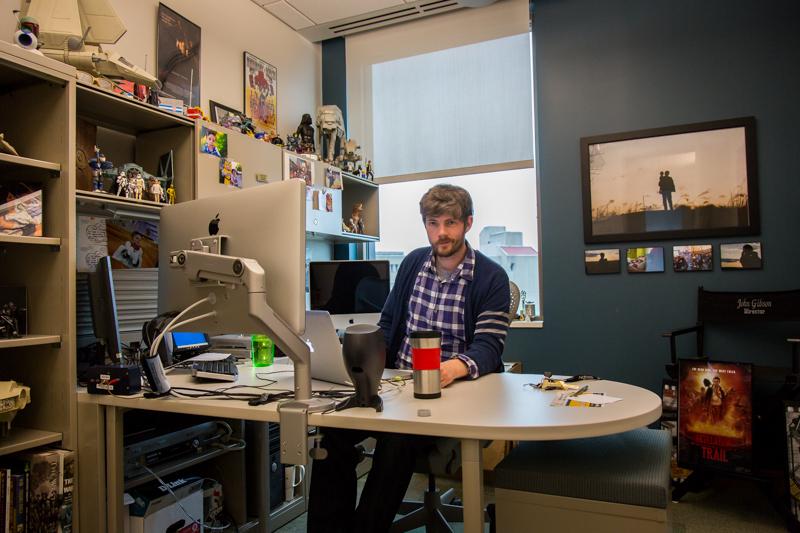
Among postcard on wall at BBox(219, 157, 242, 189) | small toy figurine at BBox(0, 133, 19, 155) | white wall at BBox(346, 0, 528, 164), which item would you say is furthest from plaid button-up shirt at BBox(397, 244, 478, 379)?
white wall at BBox(346, 0, 528, 164)

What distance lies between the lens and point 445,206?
1.81m

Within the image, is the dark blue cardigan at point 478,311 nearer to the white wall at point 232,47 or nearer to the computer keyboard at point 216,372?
the computer keyboard at point 216,372

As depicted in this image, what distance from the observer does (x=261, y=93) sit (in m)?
3.35

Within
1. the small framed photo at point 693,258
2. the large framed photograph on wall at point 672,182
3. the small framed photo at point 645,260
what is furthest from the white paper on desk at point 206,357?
the small framed photo at point 693,258

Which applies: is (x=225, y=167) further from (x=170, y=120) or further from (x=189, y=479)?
(x=189, y=479)

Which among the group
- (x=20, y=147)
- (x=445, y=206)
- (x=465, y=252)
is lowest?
(x=465, y=252)

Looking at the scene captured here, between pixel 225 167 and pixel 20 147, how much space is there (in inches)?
30.2

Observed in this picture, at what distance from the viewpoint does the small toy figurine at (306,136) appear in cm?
321

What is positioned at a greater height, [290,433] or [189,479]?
[290,433]

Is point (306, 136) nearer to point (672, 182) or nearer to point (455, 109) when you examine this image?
point (455, 109)

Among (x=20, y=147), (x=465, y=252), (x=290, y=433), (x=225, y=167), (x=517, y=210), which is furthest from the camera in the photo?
(x=517, y=210)

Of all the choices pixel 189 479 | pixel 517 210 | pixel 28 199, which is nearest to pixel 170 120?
pixel 28 199

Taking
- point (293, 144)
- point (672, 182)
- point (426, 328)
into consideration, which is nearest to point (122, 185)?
point (426, 328)

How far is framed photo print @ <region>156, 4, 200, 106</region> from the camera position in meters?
2.65
